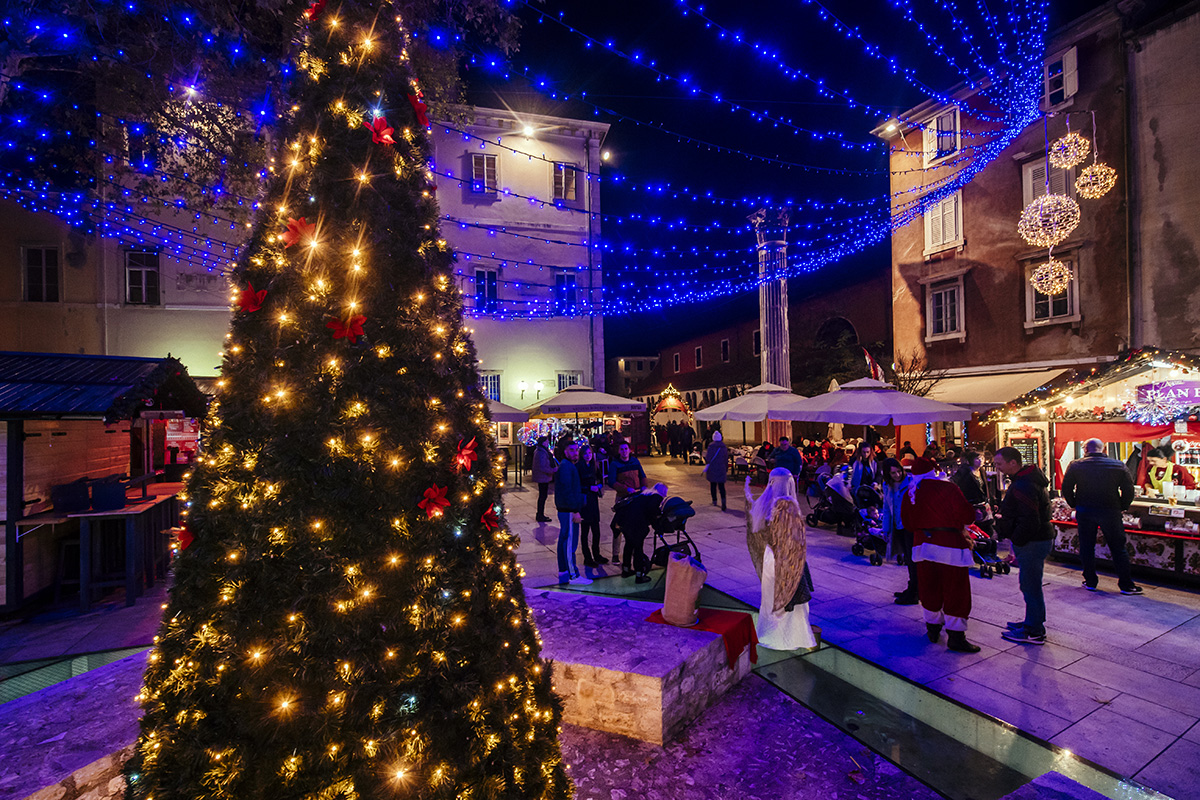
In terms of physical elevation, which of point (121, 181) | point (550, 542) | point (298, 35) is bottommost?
point (550, 542)

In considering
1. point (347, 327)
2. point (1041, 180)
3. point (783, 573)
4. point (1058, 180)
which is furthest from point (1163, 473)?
point (347, 327)

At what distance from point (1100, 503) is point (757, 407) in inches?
236

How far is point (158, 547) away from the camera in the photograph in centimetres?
741

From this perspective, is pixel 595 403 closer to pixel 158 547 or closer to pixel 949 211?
pixel 158 547

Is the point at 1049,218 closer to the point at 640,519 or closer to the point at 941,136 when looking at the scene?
the point at 941,136

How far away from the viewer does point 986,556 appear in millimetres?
7113

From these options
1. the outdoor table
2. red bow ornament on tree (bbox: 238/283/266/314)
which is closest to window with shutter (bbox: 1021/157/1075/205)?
red bow ornament on tree (bbox: 238/283/266/314)

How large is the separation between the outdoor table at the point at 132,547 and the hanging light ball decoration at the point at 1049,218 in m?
15.3

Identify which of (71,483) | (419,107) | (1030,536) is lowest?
(1030,536)

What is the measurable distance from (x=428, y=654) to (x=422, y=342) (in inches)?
50.7

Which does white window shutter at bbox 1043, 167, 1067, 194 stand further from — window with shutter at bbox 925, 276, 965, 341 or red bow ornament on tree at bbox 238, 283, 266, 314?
red bow ornament on tree at bbox 238, 283, 266, 314

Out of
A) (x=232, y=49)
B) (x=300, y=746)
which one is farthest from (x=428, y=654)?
(x=232, y=49)

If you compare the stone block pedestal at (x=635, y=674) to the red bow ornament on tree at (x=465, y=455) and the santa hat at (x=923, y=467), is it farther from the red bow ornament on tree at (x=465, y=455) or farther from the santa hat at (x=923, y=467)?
the santa hat at (x=923, y=467)

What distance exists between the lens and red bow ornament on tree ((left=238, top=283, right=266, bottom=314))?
6.88 feet
